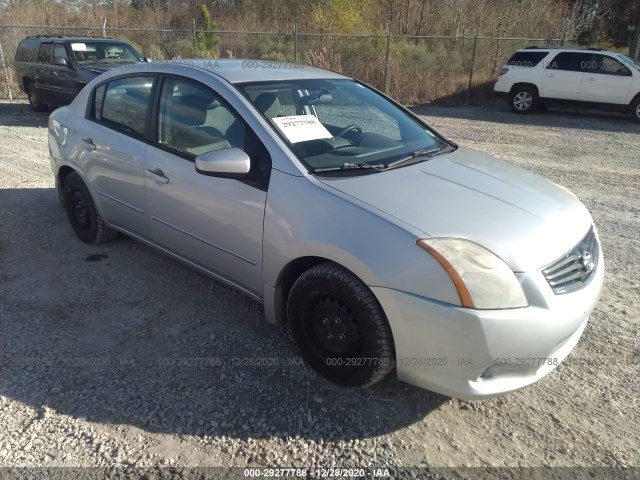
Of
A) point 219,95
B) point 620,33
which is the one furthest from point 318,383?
point 620,33

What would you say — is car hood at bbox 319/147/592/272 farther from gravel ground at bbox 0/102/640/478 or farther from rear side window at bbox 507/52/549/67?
rear side window at bbox 507/52/549/67

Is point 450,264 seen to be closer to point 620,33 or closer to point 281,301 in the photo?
point 281,301

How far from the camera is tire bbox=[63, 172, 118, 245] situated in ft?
14.2

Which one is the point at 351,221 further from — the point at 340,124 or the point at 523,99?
the point at 523,99

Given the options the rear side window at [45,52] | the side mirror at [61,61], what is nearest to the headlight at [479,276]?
the side mirror at [61,61]

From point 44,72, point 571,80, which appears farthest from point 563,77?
point 44,72

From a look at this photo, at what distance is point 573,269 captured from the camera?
2447mm

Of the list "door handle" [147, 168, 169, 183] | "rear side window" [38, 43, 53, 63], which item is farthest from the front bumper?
"rear side window" [38, 43, 53, 63]

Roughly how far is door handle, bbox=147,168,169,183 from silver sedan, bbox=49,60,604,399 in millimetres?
13

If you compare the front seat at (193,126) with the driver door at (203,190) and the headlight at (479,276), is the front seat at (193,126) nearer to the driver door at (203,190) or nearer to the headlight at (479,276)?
the driver door at (203,190)

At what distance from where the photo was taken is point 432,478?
87.0 inches

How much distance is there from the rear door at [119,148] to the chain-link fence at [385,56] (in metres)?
11.8

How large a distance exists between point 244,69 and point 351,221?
5.56ft

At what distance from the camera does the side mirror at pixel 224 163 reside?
2750 millimetres
